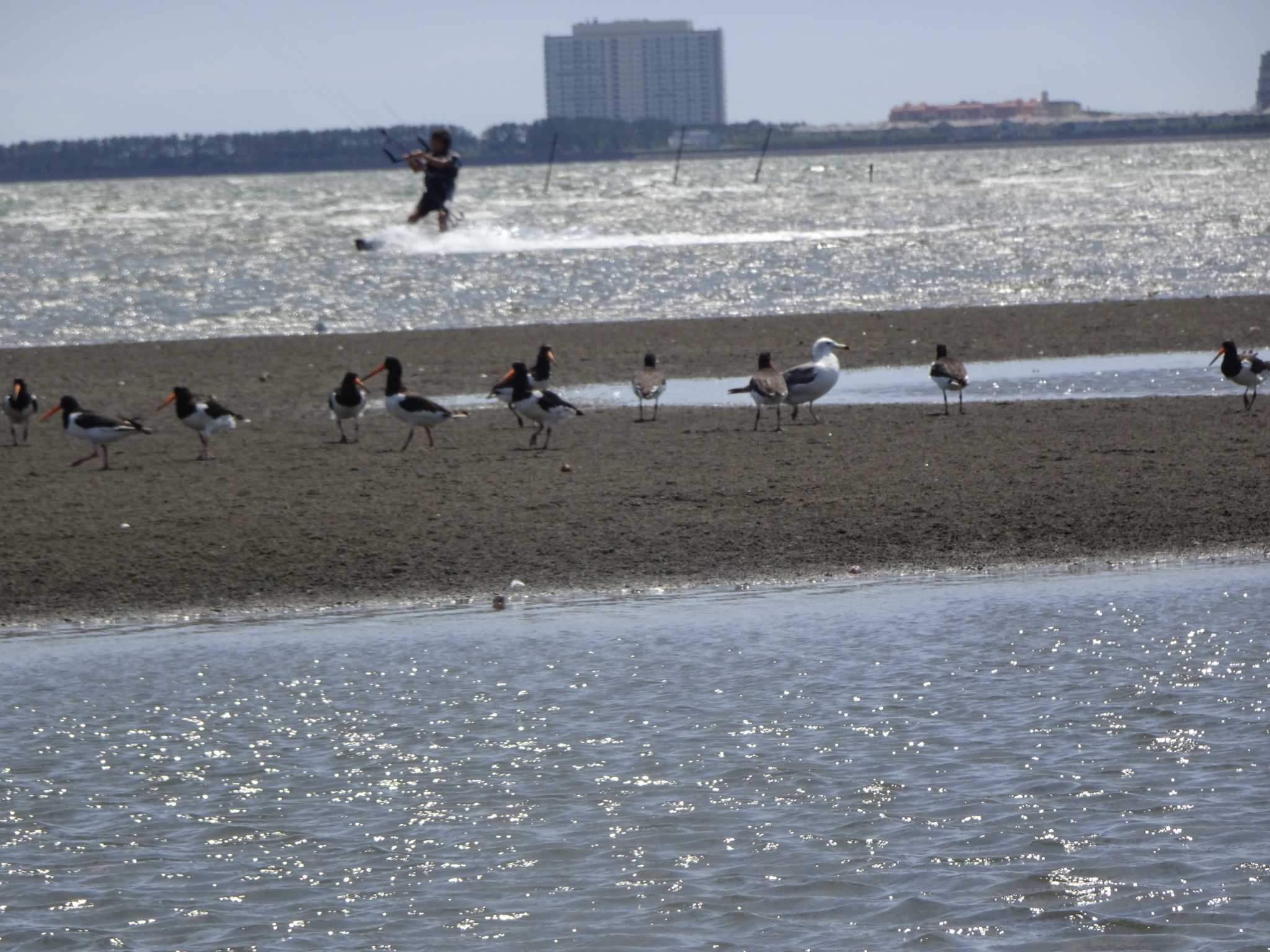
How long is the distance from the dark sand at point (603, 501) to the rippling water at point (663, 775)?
80 centimetres

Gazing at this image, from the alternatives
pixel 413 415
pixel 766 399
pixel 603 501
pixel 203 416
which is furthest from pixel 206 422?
pixel 766 399

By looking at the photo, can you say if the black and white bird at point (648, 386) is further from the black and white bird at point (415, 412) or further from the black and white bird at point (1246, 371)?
the black and white bird at point (1246, 371)

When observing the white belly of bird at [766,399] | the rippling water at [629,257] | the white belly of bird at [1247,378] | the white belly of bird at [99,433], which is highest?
the rippling water at [629,257]

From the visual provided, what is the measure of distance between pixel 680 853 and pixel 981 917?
120 cm

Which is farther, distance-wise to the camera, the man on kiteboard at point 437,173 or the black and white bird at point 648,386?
the man on kiteboard at point 437,173

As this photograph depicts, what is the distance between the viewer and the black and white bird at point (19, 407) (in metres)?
17.1

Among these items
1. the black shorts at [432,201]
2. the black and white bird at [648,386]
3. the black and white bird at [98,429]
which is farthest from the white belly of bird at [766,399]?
the black shorts at [432,201]

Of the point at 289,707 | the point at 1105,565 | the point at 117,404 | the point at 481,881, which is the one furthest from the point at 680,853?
the point at 117,404

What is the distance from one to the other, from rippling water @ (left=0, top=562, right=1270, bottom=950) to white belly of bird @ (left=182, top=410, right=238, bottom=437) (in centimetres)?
563

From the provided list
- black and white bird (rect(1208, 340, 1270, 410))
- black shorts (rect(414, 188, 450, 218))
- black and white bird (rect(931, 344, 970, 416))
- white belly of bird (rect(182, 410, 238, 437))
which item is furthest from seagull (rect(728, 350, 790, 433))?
black shorts (rect(414, 188, 450, 218))

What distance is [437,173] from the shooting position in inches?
2478

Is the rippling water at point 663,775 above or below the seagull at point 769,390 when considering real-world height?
below

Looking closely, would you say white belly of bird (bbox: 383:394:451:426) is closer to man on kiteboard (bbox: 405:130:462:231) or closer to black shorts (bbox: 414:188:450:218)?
man on kiteboard (bbox: 405:130:462:231)

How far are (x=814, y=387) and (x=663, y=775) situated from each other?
940cm
